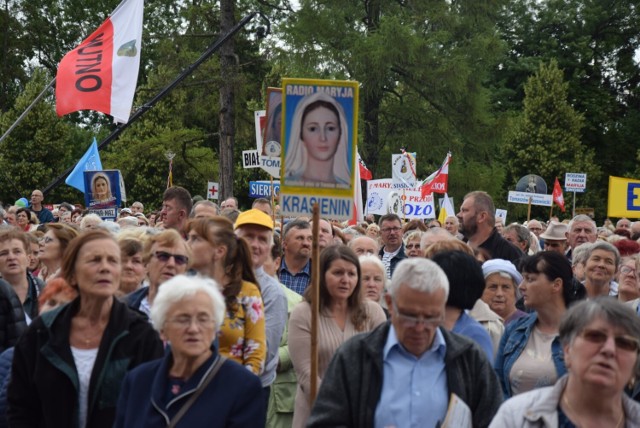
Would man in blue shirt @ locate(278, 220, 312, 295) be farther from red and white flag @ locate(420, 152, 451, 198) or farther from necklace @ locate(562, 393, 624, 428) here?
red and white flag @ locate(420, 152, 451, 198)

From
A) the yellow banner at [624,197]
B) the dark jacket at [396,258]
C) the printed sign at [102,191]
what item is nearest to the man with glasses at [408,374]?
the dark jacket at [396,258]

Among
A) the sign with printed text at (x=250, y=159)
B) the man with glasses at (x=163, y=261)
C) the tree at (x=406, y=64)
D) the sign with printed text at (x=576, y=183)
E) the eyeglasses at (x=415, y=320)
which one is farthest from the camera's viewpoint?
the tree at (x=406, y=64)

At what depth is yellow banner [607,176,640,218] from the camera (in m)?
23.2

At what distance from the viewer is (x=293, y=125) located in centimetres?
680

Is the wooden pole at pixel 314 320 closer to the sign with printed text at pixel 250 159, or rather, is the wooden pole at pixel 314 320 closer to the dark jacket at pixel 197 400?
the dark jacket at pixel 197 400

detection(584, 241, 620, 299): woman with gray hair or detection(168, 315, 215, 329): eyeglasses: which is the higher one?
detection(168, 315, 215, 329): eyeglasses

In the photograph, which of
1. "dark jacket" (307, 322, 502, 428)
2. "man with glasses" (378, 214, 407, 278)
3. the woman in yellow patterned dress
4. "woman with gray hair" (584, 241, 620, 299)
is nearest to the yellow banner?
"man with glasses" (378, 214, 407, 278)

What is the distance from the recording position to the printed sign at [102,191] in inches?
628

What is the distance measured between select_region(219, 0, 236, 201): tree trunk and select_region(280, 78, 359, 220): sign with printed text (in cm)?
1945

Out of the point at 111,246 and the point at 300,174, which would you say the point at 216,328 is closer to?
the point at 111,246

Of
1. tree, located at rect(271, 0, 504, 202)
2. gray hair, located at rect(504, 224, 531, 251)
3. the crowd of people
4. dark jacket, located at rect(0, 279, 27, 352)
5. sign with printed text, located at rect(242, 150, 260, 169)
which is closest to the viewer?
the crowd of people

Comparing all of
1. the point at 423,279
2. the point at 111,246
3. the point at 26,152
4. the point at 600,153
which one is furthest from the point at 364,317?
the point at 600,153

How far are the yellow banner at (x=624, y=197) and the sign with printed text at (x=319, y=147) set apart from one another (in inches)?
683

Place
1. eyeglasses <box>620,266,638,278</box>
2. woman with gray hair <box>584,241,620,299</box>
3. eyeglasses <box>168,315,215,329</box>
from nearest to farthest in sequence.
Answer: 1. eyeglasses <box>168,315,215,329</box>
2. eyeglasses <box>620,266,638,278</box>
3. woman with gray hair <box>584,241,620,299</box>
